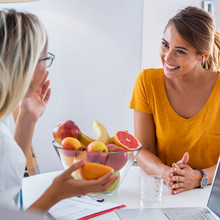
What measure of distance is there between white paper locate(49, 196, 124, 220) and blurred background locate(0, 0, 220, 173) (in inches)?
72.4

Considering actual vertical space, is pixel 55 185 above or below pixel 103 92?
above

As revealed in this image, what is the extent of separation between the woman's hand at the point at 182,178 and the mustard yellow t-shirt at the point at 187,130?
0.29 metres

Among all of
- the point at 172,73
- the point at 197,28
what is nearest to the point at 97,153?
the point at 172,73

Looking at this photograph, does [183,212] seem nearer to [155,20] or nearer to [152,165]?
[152,165]

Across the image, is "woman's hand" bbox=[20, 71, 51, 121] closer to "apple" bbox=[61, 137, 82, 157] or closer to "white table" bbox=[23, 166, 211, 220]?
"apple" bbox=[61, 137, 82, 157]

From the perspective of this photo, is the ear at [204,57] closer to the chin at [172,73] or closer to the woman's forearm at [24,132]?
the chin at [172,73]

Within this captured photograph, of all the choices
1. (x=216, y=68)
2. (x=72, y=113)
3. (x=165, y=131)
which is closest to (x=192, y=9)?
(x=216, y=68)

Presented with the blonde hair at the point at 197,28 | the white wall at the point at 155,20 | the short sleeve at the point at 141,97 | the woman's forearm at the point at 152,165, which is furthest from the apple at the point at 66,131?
the white wall at the point at 155,20

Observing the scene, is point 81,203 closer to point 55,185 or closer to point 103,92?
point 55,185

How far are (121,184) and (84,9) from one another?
1909 millimetres

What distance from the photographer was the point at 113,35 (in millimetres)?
2820

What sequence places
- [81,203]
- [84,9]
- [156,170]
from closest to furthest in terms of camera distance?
[81,203] < [156,170] < [84,9]

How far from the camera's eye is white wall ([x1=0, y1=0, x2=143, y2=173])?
275 centimetres

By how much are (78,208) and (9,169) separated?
301 millimetres
